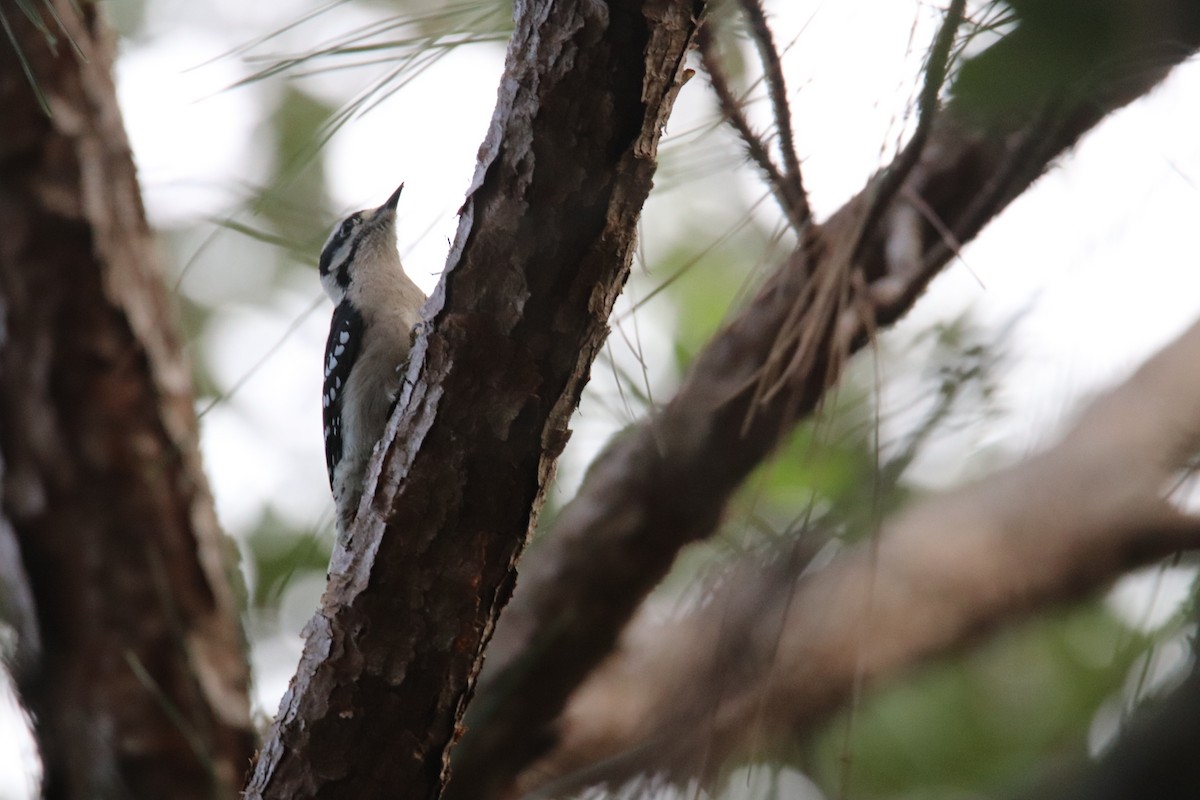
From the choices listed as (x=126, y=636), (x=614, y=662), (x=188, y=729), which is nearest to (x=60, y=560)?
(x=126, y=636)

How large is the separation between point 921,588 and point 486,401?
185 centimetres

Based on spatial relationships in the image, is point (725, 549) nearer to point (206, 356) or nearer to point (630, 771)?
point (630, 771)

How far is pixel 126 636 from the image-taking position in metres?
2.95

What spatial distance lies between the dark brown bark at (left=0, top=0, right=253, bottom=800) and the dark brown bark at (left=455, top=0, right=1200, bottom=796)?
2.98ft

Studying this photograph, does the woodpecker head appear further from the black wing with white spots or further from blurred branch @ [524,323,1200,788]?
blurred branch @ [524,323,1200,788]

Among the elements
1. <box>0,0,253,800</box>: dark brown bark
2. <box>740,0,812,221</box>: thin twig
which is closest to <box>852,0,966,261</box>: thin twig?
<box>740,0,812,221</box>: thin twig

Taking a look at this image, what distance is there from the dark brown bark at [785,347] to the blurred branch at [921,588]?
0.62ft

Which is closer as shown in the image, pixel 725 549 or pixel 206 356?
pixel 725 549

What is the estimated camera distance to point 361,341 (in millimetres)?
3270

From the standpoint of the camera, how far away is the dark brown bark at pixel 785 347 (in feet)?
2.17

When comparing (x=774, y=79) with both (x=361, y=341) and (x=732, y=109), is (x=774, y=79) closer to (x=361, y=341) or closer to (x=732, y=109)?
(x=732, y=109)

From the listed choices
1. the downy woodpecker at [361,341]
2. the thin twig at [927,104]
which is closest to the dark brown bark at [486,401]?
the thin twig at [927,104]

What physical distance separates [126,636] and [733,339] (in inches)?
76.8

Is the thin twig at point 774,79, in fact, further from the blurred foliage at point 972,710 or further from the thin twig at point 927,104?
the blurred foliage at point 972,710
